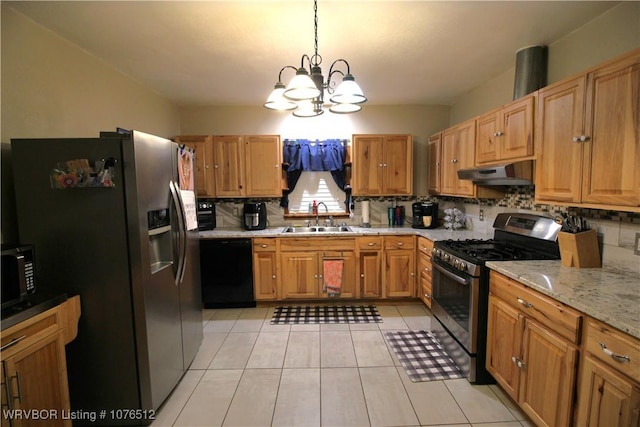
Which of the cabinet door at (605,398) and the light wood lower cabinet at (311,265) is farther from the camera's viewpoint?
the light wood lower cabinet at (311,265)

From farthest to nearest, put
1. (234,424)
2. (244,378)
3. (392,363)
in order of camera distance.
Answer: (392,363) < (244,378) < (234,424)

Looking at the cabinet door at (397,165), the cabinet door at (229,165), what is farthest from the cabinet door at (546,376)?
the cabinet door at (229,165)

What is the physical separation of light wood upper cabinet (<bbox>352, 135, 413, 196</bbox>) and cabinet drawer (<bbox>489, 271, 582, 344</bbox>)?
2.00 meters

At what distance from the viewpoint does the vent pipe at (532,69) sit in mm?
2379

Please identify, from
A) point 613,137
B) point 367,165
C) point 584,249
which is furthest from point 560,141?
point 367,165

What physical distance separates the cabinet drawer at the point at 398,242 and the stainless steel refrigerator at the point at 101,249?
251 cm

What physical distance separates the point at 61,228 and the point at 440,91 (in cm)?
380

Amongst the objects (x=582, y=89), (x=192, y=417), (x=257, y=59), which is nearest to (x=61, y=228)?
(x=192, y=417)

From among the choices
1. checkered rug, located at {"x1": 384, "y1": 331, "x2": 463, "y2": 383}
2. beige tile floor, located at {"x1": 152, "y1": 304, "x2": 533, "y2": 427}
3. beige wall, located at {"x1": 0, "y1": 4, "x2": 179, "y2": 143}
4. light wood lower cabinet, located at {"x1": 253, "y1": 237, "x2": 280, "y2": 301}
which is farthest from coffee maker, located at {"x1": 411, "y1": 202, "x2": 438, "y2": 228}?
beige wall, located at {"x1": 0, "y1": 4, "x2": 179, "y2": 143}

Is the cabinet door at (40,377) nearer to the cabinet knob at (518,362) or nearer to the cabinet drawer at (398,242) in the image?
the cabinet knob at (518,362)

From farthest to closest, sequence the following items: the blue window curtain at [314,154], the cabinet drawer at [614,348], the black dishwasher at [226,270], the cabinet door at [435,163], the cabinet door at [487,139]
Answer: the blue window curtain at [314,154]
the cabinet door at [435,163]
the black dishwasher at [226,270]
the cabinet door at [487,139]
the cabinet drawer at [614,348]

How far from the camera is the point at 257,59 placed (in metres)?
2.60

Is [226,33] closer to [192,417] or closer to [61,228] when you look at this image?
[61,228]

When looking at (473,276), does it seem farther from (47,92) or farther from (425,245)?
(47,92)
